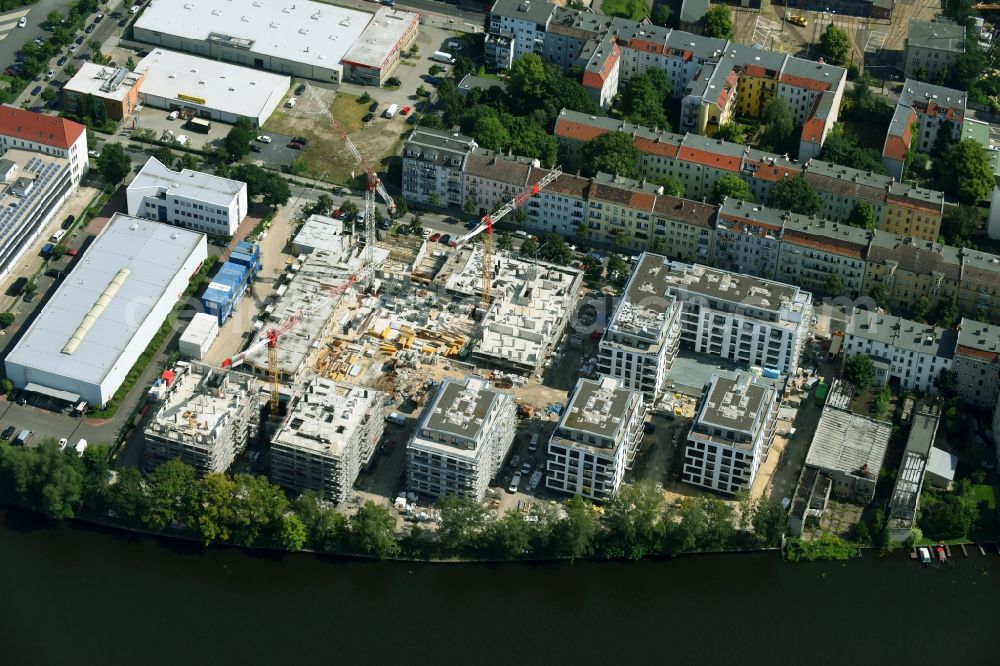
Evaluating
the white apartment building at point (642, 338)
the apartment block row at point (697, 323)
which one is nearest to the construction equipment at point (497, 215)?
the apartment block row at point (697, 323)

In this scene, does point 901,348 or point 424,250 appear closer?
point 901,348

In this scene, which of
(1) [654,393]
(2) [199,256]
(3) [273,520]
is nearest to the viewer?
(3) [273,520]

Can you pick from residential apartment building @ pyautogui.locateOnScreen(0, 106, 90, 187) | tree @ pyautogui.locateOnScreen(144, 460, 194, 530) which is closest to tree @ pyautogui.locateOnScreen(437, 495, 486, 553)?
tree @ pyautogui.locateOnScreen(144, 460, 194, 530)

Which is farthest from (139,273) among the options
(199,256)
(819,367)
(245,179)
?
(819,367)

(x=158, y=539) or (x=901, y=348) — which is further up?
(x=901, y=348)

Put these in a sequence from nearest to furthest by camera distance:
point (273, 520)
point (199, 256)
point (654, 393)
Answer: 1. point (273, 520)
2. point (654, 393)
3. point (199, 256)

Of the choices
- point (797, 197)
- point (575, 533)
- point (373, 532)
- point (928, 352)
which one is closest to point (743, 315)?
point (928, 352)

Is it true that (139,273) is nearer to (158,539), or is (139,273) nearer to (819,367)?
(158,539)

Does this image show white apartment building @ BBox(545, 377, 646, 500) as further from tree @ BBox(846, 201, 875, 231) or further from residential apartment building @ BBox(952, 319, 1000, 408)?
tree @ BBox(846, 201, 875, 231)
